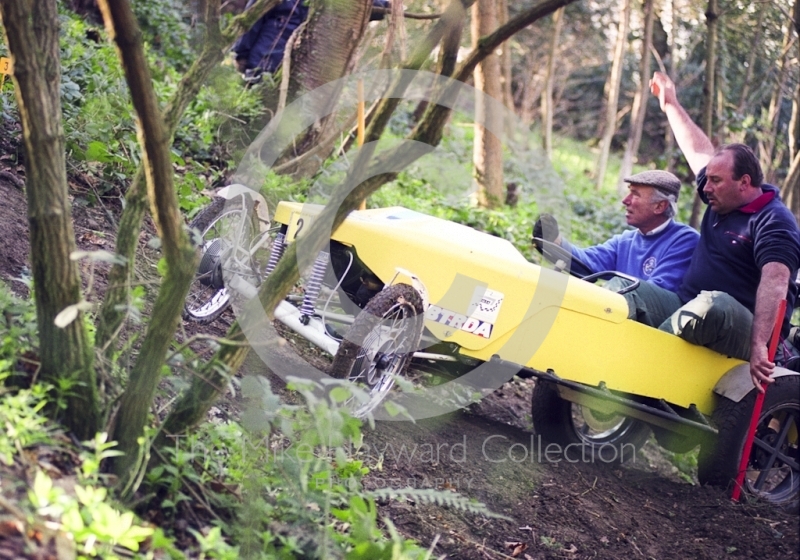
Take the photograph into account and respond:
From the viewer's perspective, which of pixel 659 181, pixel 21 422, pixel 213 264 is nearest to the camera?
pixel 21 422

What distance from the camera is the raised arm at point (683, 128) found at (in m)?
5.49

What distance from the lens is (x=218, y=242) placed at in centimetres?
474

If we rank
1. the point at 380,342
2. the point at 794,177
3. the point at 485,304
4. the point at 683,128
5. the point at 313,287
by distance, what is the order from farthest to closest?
the point at 794,177 < the point at 683,128 < the point at 313,287 < the point at 485,304 < the point at 380,342

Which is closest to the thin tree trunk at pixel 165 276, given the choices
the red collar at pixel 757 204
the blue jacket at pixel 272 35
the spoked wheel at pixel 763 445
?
the spoked wheel at pixel 763 445

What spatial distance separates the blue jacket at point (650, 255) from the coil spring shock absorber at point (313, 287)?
1632mm

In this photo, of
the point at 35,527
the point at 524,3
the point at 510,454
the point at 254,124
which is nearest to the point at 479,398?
the point at 510,454

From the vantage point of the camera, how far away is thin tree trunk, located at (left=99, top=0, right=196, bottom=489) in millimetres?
2502

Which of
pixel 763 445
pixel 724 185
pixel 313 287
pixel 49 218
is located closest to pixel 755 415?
pixel 763 445

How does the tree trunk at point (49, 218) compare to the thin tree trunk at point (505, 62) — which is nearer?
the tree trunk at point (49, 218)

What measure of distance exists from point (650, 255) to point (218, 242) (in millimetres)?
2552

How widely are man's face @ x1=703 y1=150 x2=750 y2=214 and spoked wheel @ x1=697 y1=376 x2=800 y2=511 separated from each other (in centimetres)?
100

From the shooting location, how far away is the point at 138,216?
2830 millimetres

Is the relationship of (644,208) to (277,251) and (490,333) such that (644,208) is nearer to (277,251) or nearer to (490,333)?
(490,333)

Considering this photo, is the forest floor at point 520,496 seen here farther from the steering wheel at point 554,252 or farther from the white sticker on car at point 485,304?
the steering wheel at point 554,252
